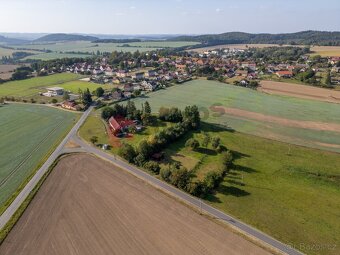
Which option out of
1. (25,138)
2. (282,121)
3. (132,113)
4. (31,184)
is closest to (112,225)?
(31,184)

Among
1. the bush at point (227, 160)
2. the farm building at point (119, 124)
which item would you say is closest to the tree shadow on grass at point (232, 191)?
the bush at point (227, 160)

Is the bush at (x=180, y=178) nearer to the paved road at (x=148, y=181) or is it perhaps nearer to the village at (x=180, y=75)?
the paved road at (x=148, y=181)

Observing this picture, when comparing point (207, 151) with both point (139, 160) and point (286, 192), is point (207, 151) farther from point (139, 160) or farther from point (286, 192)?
point (286, 192)

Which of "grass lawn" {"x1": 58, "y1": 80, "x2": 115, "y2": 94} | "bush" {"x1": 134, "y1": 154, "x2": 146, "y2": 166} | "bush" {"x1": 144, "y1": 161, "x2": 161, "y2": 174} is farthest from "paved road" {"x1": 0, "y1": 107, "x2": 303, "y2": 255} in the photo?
"grass lawn" {"x1": 58, "y1": 80, "x2": 115, "y2": 94}

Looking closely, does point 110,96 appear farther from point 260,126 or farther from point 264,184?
point 264,184

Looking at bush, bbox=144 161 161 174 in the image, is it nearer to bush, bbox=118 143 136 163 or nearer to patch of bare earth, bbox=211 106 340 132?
bush, bbox=118 143 136 163

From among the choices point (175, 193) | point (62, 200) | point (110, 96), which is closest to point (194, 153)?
point (175, 193)
